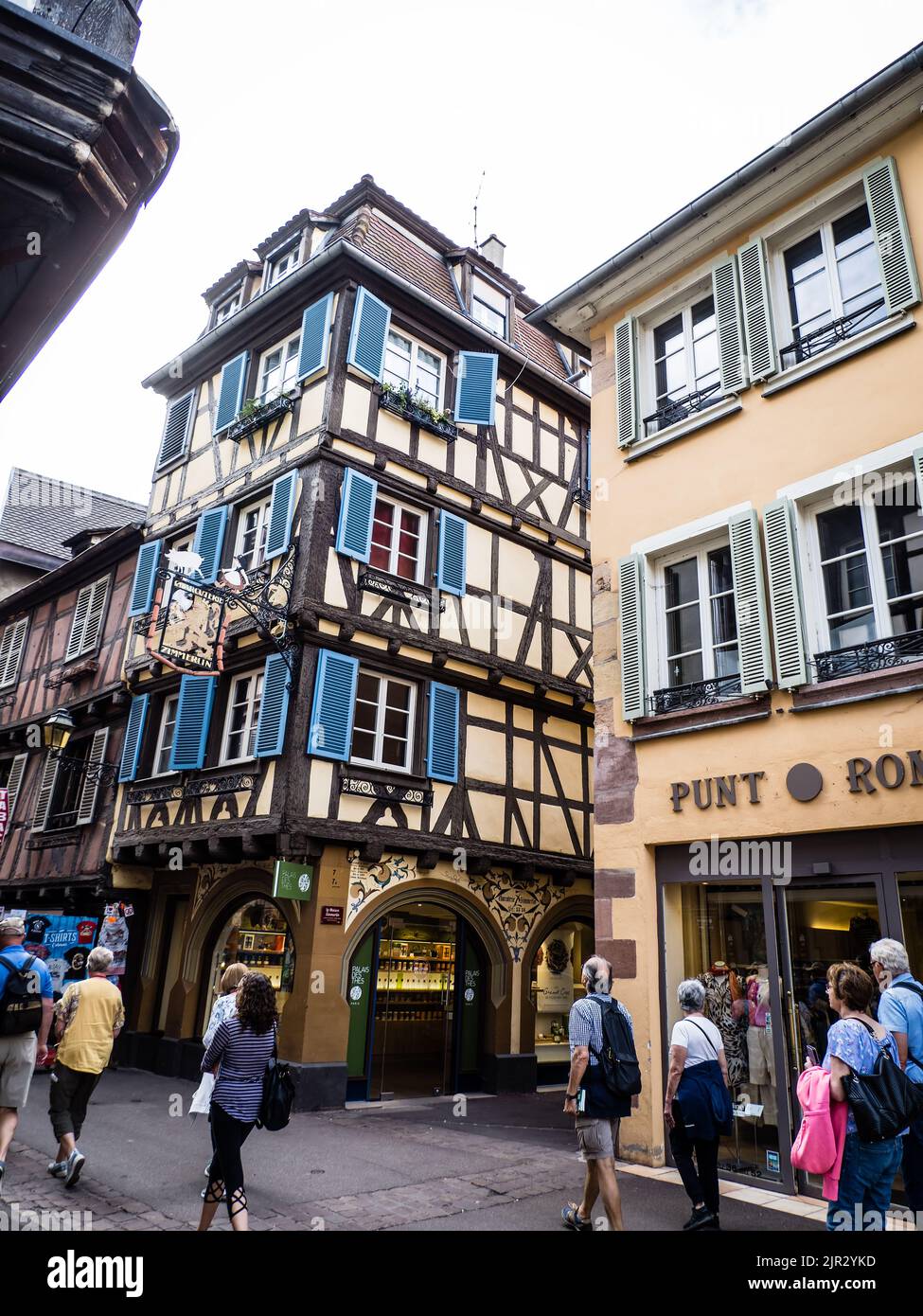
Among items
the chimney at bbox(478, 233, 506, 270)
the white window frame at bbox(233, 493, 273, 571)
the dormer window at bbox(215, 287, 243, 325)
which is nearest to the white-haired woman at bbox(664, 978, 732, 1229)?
the white window frame at bbox(233, 493, 273, 571)

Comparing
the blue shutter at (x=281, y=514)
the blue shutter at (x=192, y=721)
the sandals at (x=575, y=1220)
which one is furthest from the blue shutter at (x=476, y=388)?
the sandals at (x=575, y=1220)

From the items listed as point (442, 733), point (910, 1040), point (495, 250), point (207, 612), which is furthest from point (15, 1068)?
point (495, 250)

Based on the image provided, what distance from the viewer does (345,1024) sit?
439 inches

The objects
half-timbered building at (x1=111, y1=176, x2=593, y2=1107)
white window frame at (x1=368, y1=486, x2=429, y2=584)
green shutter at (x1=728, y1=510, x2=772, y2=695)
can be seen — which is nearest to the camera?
green shutter at (x1=728, y1=510, x2=772, y2=695)

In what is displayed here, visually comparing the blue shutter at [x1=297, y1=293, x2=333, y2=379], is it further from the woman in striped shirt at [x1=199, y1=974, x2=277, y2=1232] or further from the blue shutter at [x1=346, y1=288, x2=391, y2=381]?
the woman in striped shirt at [x1=199, y1=974, x2=277, y2=1232]

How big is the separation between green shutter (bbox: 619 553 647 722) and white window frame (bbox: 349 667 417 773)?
14.9 feet

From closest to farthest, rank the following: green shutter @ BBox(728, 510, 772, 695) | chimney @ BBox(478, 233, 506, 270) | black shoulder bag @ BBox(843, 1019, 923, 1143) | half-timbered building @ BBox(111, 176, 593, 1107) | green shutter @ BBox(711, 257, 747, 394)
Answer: black shoulder bag @ BBox(843, 1019, 923, 1143), green shutter @ BBox(728, 510, 772, 695), green shutter @ BBox(711, 257, 747, 394), half-timbered building @ BBox(111, 176, 593, 1107), chimney @ BBox(478, 233, 506, 270)

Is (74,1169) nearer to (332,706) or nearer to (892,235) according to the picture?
(332,706)

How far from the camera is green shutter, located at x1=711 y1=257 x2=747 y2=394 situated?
8531mm

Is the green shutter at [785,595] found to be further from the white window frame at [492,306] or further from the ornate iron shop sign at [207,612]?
the white window frame at [492,306]

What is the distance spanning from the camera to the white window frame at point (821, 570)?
22.9 ft

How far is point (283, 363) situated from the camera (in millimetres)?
14586

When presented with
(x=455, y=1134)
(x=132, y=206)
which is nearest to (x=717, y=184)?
(x=132, y=206)

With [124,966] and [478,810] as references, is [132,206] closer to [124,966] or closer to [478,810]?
[478,810]
